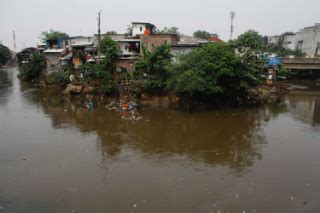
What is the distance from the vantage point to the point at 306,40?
5666 centimetres

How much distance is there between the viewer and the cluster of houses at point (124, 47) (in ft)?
99.8

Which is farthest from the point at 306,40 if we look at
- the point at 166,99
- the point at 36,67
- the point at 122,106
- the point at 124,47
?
the point at 36,67

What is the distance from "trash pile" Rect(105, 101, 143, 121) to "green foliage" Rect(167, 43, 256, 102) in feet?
12.0

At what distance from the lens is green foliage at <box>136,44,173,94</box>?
1011 inches

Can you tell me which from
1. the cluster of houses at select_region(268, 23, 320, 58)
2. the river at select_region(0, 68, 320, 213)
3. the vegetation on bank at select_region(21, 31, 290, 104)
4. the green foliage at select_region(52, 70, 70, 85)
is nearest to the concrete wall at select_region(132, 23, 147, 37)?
the vegetation on bank at select_region(21, 31, 290, 104)

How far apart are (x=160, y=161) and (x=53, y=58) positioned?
31.4 m

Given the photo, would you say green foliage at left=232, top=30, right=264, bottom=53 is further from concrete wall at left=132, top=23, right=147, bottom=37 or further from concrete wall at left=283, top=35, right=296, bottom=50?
concrete wall at left=283, top=35, right=296, bottom=50

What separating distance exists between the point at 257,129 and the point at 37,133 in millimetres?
15541

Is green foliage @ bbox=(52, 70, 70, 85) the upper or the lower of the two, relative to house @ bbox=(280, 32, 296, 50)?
lower

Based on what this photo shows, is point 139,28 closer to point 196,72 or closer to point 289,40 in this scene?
point 196,72

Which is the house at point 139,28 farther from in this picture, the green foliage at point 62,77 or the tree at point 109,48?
the green foliage at point 62,77

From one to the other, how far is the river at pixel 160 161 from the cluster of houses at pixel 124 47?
8.62m

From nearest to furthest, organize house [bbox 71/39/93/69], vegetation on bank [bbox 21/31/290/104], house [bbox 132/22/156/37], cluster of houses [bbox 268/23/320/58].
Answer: vegetation on bank [bbox 21/31/290/104] → house [bbox 71/39/93/69] → house [bbox 132/22/156/37] → cluster of houses [bbox 268/23/320/58]

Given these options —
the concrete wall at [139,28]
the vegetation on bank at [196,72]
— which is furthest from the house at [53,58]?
the vegetation on bank at [196,72]
